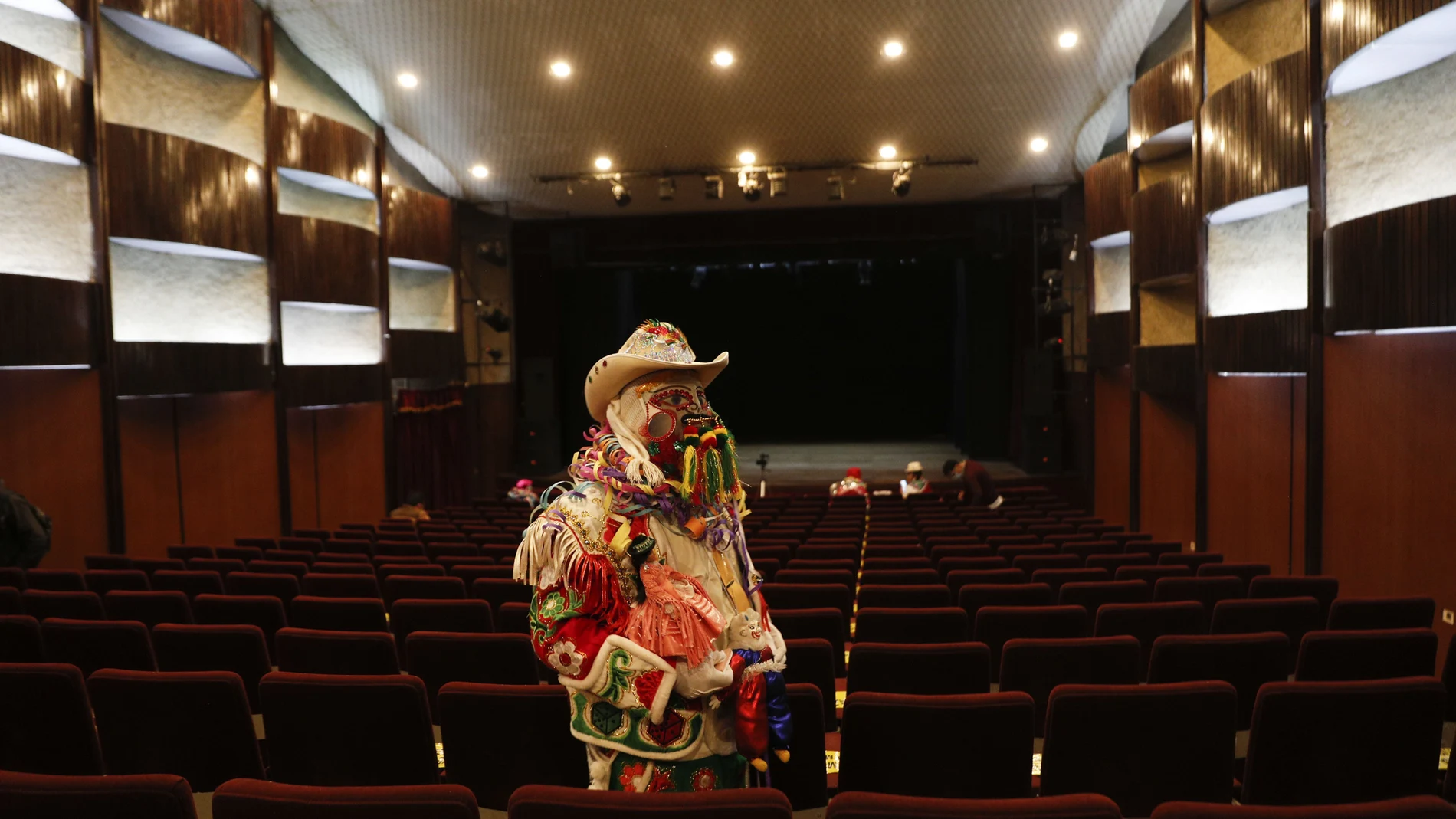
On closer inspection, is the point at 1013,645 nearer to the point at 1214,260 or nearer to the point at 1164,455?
the point at 1214,260

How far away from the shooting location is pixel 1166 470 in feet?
37.0

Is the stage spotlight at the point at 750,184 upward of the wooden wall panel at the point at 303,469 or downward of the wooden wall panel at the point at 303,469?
upward

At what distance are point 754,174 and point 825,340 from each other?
9.07 m

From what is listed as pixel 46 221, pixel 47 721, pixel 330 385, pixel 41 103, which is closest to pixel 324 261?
pixel 330 385

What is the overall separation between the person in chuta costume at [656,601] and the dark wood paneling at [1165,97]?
9.63 m

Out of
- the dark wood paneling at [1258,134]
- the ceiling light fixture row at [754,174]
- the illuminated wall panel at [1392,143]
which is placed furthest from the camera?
the ceiling light fixture row at [754,174]

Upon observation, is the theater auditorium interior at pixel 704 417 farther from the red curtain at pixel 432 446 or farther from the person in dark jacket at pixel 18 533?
the red curtain at pixel 432 446

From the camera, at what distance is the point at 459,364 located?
49.1 ft

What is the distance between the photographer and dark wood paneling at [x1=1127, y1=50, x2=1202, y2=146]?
32.2 ft

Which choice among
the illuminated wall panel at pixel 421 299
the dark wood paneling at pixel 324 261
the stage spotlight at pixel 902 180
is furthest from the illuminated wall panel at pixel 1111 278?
the dark wood paneling at pixel 324 261

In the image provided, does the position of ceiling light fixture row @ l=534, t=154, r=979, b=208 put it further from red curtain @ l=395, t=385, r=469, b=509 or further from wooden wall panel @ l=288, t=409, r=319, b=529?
wooden wall panel @ l=288, t=409, r=319, b=529

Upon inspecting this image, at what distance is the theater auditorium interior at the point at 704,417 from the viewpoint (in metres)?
2.15

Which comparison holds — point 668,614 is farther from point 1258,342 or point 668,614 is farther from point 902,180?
point 902,180

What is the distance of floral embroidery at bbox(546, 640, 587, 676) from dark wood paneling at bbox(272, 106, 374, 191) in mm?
10489
